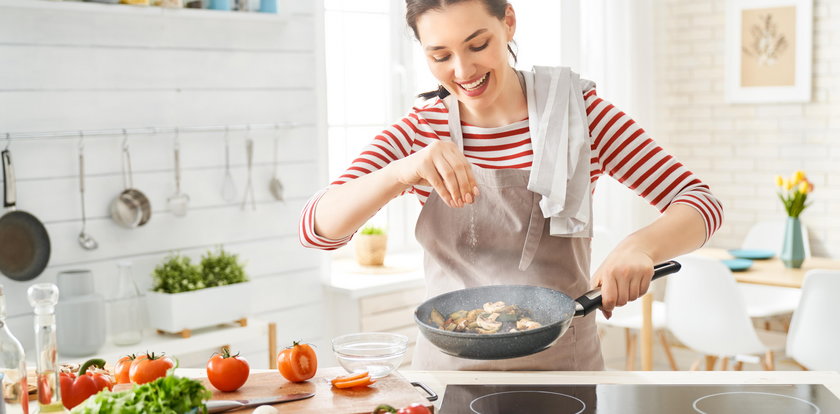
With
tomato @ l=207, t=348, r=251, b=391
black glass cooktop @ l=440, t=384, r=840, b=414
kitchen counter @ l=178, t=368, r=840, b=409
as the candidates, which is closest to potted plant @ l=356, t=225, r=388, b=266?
kitchen counter @ l=178, t=368, r=840, b=409

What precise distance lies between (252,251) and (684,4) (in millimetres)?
2943

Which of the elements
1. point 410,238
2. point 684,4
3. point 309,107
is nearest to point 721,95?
point 684,4

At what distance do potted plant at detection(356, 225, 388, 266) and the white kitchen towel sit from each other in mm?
2013

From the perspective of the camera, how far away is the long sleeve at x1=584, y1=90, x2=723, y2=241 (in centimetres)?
184

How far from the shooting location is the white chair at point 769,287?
4391mm

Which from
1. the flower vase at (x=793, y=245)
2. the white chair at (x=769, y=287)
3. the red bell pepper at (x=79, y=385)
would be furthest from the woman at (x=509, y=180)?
the white chair at (x=769, y=287)

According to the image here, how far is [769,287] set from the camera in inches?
181

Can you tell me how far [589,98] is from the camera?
199 centimetres

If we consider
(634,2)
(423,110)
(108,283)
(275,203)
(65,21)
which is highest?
(634,2)

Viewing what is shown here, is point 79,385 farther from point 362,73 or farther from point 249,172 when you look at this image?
point 362,73

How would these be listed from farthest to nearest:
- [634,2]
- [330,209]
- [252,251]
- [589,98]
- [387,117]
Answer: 1. [634,2]
2. [387,117]
3. [252,251]
4. [589,98]
5. [330,209]

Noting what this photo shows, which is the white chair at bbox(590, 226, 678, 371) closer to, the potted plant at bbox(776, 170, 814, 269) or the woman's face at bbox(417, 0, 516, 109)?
the potted plant at bbox(776, 170, 814, 269)

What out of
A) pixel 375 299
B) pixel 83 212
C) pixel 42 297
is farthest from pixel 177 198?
pixel 42 297

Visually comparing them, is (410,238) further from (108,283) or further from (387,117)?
(108,283)
